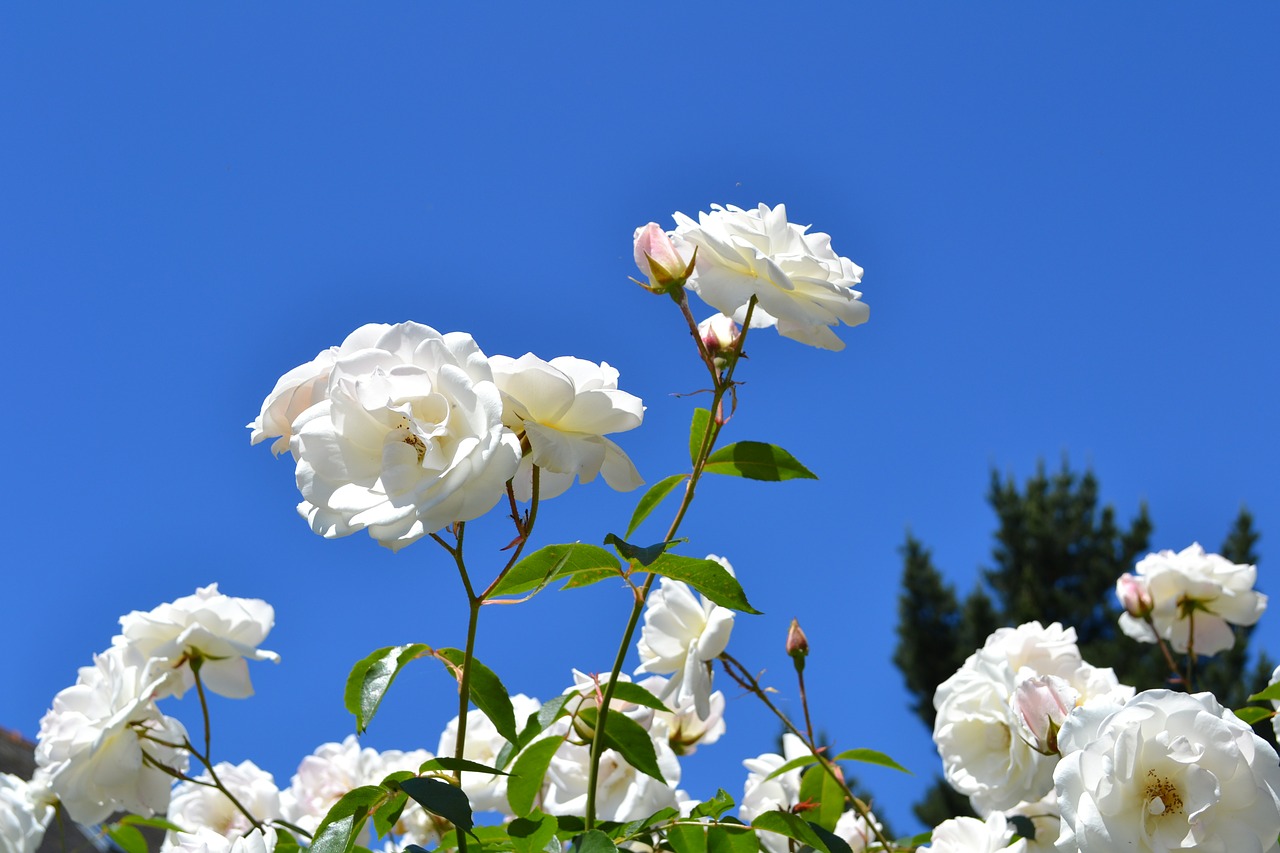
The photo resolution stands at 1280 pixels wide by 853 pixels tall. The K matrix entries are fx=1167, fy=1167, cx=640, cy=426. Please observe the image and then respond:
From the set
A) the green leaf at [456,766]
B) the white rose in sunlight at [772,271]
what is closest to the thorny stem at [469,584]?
the green leaf at [456,766]

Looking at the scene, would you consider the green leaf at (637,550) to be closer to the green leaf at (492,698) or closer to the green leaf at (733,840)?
the green leaf at (492,698)

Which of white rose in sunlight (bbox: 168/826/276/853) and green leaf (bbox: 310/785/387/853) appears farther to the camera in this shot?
white rose in sunlight (bbox: 168/826/276/853)

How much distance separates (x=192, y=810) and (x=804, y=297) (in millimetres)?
1604

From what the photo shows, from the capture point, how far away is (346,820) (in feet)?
3.26

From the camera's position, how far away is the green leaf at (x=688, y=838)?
115cm

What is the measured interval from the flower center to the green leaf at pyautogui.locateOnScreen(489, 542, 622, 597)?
558mm

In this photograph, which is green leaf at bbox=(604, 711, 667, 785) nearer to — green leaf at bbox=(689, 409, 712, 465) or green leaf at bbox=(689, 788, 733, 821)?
green leaf at bbox=(689, 788, 733, 821)

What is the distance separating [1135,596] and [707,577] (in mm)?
2105

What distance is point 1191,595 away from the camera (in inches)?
111

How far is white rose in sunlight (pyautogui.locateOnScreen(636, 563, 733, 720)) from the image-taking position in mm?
1595

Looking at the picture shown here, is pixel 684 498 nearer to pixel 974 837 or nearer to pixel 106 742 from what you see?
pixel 974 837

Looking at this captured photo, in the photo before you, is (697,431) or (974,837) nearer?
(697,431)

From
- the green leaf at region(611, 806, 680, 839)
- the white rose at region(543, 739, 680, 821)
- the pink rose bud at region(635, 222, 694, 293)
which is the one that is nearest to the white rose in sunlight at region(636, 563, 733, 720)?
the white rose at region(543, 739, 680, 821)

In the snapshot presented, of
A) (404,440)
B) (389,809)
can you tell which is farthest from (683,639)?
(404,440)
